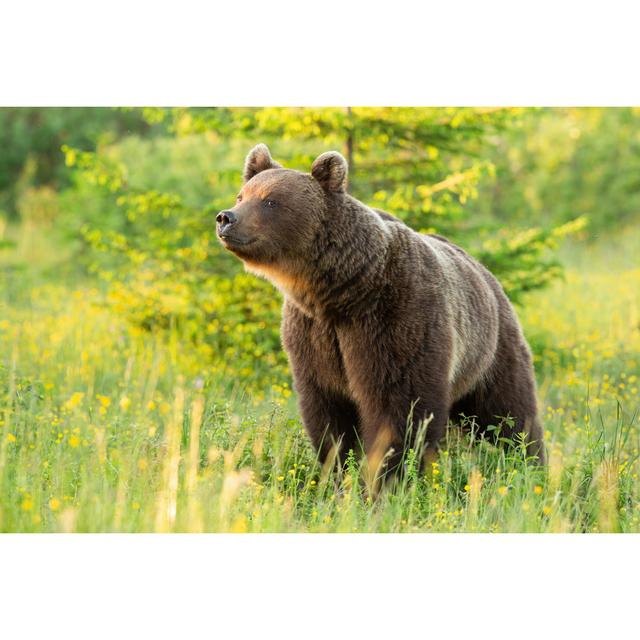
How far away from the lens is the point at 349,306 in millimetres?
5297

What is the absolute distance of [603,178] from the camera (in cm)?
1444

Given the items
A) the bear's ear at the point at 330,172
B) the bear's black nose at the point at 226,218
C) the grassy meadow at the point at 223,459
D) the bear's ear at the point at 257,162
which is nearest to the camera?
the grassy meadow at the point at 223,459

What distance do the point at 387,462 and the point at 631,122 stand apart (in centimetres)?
1217

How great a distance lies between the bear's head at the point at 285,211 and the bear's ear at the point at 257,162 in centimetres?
11

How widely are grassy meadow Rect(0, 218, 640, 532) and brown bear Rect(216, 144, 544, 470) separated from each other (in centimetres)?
30

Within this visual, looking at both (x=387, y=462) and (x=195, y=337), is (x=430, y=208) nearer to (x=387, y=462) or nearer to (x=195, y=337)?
(x=195, y=337)

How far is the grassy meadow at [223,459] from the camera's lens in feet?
15.9

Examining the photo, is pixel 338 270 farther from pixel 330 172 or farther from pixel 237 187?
pixel 237 187

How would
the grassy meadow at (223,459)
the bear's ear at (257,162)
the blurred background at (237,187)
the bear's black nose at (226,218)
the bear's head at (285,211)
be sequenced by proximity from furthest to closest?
the blurred background at (237,187)
the bear's ear at (257,162)
the bear's head at (285,211)
the bear's black nose at (226,218)
the grassy meadow at (223,459)

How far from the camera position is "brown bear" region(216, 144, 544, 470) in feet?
17.1

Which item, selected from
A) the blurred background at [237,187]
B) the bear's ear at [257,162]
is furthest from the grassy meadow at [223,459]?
the bear's ear at [257,162]

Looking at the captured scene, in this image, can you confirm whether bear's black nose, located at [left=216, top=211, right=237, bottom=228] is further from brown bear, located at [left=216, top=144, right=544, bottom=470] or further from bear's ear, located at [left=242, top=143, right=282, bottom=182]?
bear's ear, located at [left=242, top=143, right=282, bottom=182]

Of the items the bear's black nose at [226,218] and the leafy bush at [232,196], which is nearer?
the bear's black nose at [226,218]

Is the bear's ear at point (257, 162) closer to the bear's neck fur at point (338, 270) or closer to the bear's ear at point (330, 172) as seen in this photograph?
the bear's ear at point (330, 172)
